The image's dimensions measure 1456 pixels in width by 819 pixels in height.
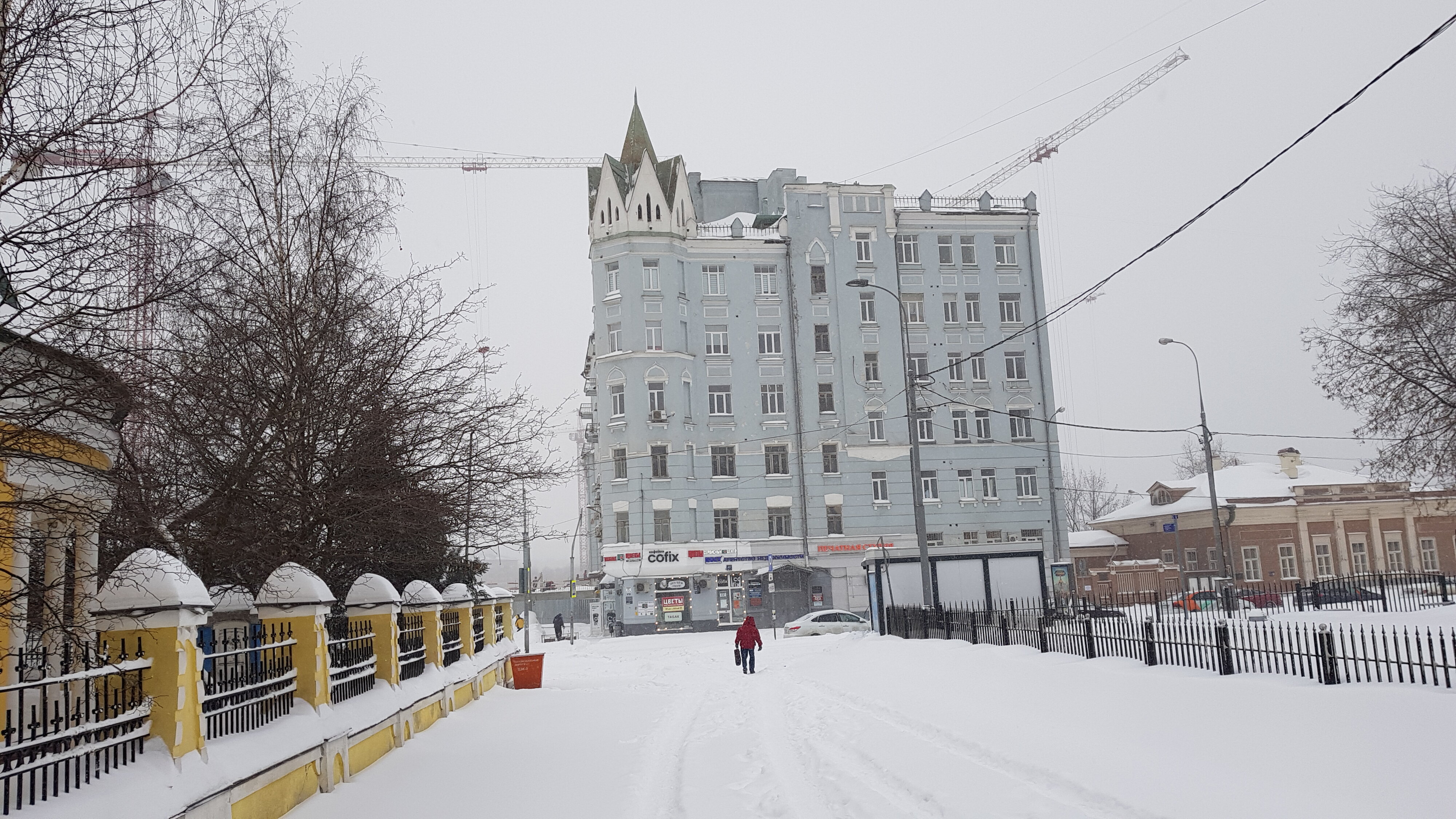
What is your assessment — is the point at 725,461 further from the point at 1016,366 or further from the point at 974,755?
the point at 974,755

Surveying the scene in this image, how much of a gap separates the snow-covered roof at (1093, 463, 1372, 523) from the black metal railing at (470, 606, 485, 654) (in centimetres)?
4328

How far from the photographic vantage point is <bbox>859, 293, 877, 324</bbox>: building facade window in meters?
56.8

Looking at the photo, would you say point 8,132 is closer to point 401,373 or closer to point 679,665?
point 401,373

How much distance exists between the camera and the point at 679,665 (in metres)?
31.9

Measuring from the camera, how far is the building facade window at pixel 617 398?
176ft

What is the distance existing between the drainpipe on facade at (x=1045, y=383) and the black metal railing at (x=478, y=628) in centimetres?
3871

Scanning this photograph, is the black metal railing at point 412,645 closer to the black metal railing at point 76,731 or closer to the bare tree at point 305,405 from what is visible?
the bare tree at point 305,405

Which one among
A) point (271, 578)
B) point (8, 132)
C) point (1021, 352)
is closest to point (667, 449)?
point (1021, 352)

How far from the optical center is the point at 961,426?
56.9 metres

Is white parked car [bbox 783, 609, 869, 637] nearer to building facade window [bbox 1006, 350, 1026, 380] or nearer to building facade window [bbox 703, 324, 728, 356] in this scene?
building facade window [bbox 703, 324, 728, 356]

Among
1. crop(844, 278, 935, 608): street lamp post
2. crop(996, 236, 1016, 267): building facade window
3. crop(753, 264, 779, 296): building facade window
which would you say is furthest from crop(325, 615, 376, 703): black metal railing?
crop(996, 236, 1016, 267): building facade window

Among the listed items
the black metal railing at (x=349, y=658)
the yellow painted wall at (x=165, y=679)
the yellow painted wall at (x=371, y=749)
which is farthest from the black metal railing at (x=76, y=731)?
the yellow painted wall at (x=371, y=749)

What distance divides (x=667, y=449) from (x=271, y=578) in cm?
4249

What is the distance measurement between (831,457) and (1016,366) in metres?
11.6
